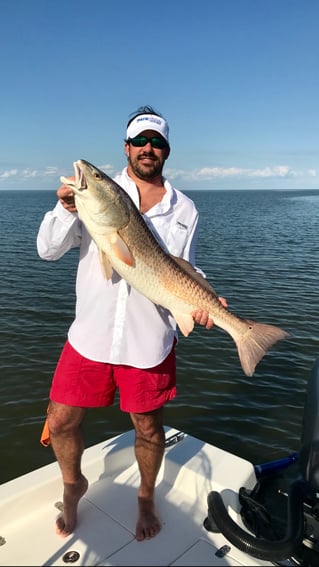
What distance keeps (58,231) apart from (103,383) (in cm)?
137

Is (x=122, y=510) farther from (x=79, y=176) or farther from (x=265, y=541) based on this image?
(x=79, y=176)

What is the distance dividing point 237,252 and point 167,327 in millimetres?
23477

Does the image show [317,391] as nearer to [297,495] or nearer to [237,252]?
[297,495]

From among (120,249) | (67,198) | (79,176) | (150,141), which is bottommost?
(120,249)

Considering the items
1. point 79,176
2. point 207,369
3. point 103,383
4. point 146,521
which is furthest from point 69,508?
point 207,369

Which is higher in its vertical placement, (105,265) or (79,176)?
(79,176)

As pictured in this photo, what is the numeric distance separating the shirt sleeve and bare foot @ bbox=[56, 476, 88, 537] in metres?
2.13

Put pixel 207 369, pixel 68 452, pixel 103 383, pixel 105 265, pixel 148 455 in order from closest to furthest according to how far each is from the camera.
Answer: pixel 105 265, pixel 103 383, pixel 68 452, pixel 148 455, pixel 207 369

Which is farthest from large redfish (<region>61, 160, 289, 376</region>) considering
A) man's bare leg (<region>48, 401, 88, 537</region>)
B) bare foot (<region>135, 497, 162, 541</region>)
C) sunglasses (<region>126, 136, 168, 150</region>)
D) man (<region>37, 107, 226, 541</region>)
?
bare foot (<region>135, 497, 162, 541</region>)

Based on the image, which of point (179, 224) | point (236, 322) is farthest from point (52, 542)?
point (179, 224)

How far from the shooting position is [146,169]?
407cm

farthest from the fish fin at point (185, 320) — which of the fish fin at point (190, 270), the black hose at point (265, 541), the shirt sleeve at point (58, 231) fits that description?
the black hose at point (265, 541)

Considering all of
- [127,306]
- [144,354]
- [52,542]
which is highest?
[127,306]

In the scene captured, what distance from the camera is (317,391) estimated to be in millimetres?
5023
